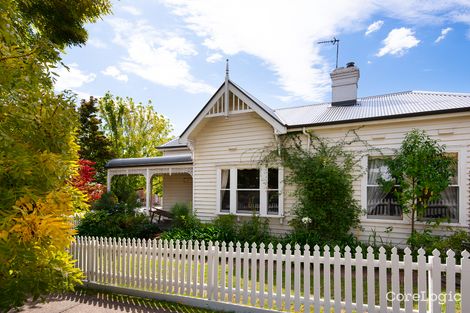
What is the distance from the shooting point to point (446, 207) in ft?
27.0

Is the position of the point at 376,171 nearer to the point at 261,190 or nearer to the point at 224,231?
the point at 261,190

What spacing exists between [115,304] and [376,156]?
8.32m

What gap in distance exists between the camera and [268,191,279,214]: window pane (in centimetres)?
1062

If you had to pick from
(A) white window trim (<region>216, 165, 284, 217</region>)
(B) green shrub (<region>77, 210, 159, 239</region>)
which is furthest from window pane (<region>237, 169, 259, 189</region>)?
(B) green shrub (<region>77, 210, 159, 239</region>)

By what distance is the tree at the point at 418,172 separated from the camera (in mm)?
7730

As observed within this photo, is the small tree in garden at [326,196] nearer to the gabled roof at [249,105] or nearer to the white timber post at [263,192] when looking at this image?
the white timber post at [263,192]

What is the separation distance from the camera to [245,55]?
12.1 metres

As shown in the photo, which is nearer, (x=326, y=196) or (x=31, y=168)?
(x=31, y=168)

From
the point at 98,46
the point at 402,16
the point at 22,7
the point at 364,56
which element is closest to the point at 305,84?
the point at 364,56

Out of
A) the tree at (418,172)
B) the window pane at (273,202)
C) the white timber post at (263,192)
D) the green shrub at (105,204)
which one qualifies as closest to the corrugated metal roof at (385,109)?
the tree at (418,172)

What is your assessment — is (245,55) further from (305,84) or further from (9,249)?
(9,249)

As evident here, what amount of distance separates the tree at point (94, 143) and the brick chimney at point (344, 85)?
736 inches

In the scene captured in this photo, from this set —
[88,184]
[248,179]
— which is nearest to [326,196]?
[248,179]

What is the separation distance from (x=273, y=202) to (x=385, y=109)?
515cm
